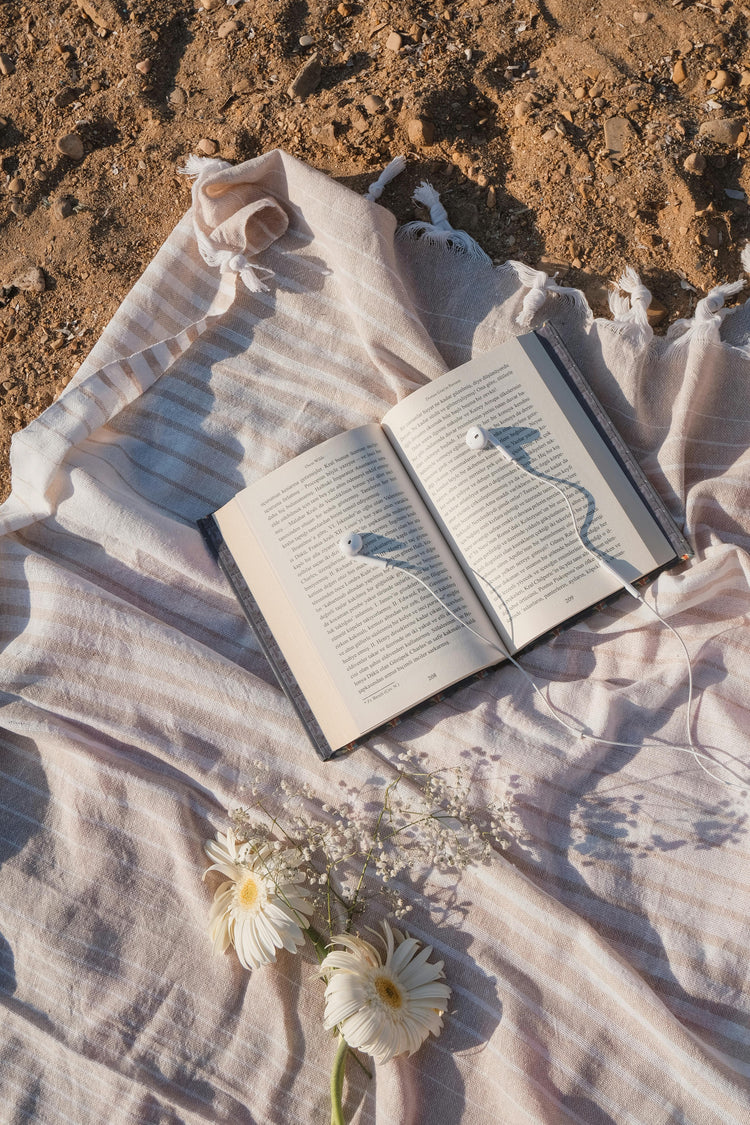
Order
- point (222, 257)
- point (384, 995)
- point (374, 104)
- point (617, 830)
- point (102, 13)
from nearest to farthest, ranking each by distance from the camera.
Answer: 1. point (384, 995)
2. point (617, 830)
3. point (222, 257)
4. point (374, 104)
5. point (102, 13)

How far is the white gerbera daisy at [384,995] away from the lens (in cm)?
130

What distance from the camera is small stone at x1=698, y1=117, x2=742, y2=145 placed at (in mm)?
1697

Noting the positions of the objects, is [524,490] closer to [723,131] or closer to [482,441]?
[482,441]

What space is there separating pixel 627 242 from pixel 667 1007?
1486 millimetres

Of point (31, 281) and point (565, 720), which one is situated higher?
point (31, 281)

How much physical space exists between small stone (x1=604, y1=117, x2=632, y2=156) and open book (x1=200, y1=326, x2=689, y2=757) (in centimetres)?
51

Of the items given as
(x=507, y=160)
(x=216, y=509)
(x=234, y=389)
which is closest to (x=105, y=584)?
(x=216, y=509)

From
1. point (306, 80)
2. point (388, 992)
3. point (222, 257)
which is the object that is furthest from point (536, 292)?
point (388, 992)

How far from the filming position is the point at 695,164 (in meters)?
1.67

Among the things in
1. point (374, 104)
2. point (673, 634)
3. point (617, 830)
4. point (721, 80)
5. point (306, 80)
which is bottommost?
point (617, 830)

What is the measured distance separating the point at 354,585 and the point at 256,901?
0.58m

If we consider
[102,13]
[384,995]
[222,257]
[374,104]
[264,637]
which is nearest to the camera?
[384,995]

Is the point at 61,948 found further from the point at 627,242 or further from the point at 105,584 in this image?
the point at 627,242

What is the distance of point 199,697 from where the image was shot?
1523mm
